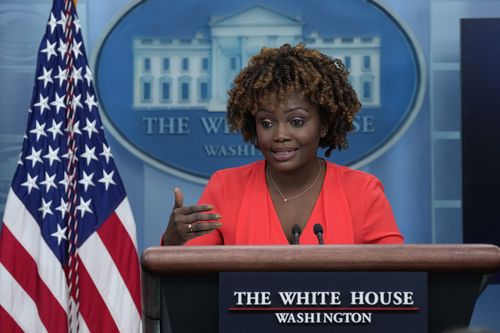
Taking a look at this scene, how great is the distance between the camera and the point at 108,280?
164 inches

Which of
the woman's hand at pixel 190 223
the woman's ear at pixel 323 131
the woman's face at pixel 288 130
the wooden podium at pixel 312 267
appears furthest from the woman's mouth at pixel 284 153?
the wooden podium at pixel 312 267

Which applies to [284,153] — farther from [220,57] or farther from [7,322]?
[220,57]

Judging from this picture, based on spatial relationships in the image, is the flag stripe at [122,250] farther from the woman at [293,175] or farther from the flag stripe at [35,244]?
the woman at [293,175]

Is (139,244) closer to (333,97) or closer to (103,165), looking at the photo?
(103,165)

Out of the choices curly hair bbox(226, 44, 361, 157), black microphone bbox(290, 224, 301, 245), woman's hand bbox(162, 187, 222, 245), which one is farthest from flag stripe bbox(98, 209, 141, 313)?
black microphone bbox(290, 224, 301, 245)

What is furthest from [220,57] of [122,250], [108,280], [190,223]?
[190,223]

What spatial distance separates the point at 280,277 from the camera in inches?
73.3

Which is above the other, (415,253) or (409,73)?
(409,73)

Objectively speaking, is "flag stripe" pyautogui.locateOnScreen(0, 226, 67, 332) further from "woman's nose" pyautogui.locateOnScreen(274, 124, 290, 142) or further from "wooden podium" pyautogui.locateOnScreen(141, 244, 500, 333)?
"wooden podium" pyautogui.locateOnScreen(141, 244, 500, 333)

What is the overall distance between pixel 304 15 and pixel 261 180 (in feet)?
6.68

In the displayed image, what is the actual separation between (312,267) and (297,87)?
84cm

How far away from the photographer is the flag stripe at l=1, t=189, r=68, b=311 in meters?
4.06

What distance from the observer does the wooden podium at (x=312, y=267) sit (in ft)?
6.07

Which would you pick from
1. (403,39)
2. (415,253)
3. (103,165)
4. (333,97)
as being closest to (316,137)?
(333,97)
